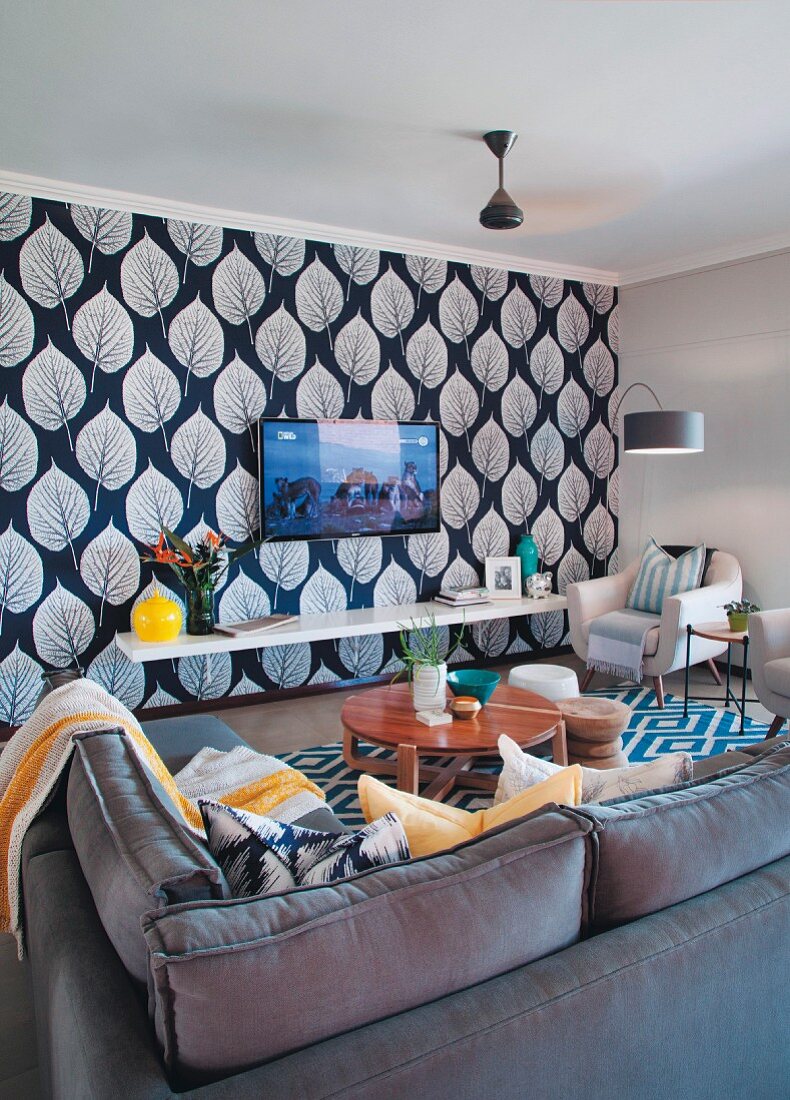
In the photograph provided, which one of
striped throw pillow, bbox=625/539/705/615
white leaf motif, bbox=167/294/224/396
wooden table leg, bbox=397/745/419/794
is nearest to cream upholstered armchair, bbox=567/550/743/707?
striped throw pillow, bbox=625/539/705/615

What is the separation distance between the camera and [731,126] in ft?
10.4

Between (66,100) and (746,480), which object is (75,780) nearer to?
(66,100)

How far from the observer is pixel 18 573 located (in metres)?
3.95

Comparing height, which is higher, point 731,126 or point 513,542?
point 731,126

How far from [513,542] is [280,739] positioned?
7.42 ft

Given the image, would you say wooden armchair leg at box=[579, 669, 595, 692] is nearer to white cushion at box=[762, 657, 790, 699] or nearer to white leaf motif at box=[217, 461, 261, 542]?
white cushion at box=[762, 657, 790, 699]

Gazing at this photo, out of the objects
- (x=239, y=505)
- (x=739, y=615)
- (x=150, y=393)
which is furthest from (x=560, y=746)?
(x=150, y=393)

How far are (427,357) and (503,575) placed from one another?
1.50m

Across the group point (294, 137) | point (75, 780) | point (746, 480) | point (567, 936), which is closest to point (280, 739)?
point (75, 780)

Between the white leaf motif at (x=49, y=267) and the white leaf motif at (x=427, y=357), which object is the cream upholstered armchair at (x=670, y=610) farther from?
the white leaf motif at (x=49, y=267)

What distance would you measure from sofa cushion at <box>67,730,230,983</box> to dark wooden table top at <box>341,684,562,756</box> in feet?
4.84

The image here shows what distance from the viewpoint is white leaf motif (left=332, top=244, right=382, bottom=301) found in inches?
185

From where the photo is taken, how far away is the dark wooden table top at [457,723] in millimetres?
2949

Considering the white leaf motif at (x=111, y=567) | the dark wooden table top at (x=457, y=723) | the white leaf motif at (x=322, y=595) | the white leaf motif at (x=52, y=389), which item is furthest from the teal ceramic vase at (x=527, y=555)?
the white leaf motif at (x=52, y=389)
